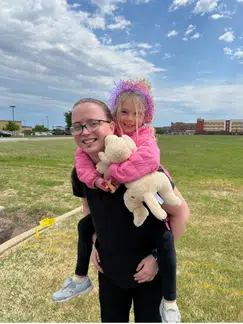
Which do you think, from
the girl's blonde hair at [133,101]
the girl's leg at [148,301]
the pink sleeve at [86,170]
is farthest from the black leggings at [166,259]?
the girl's blonde hair at [133,101]

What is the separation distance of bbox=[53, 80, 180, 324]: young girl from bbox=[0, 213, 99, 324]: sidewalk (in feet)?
3.81

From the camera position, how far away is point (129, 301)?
1904 mm

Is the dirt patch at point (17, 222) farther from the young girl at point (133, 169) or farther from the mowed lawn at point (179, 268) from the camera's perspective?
the young girl at point (133, 169)

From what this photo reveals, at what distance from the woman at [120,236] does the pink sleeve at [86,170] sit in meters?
0.04

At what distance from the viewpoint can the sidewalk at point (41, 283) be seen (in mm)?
2918

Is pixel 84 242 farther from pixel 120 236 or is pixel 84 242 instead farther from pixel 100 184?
pixel 100 184

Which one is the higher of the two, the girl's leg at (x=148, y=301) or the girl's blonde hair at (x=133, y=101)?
the girl's blonde hair at (x=133, y=101)

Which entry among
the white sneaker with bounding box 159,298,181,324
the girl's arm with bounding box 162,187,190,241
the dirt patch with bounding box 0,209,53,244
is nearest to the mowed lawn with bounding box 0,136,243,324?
the dirt patch with bounding box 0,209,53,244

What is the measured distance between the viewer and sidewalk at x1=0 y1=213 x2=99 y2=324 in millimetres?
2918

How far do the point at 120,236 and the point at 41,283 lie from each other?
2.30 m

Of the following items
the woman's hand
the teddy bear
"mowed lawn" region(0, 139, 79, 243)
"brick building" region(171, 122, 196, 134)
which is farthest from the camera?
"brick building" region(171, 122, 196, 134)

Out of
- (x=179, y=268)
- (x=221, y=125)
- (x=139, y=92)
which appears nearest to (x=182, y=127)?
(x=221, y=125)

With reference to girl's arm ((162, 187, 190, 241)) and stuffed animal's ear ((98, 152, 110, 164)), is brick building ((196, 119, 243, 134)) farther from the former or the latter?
stuffed animal's ear ((98, 152, 110, 164))

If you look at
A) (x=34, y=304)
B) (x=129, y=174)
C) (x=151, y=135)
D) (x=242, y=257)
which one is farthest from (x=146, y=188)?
(x=242, y=257)
